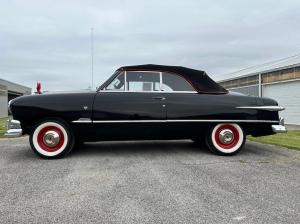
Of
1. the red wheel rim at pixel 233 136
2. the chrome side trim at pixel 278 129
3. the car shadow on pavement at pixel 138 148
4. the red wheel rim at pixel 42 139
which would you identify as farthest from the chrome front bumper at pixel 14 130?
the chrome side trim at pixel 278 129

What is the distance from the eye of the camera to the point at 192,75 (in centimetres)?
600

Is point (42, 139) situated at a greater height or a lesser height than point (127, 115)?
lesser

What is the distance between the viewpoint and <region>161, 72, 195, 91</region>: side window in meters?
5.84

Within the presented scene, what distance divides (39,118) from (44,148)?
51cm

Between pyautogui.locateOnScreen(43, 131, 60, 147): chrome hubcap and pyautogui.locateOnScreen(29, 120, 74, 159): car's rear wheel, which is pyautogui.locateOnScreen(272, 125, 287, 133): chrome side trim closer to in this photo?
pyautogui.locateOnScreen(29, 120, 74, 159): car's rear wheel

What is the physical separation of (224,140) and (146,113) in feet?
4.90

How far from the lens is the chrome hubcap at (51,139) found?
542 cm

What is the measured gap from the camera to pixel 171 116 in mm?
5652

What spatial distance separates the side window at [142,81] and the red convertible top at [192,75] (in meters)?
0.10

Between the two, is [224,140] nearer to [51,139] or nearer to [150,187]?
[150,187]

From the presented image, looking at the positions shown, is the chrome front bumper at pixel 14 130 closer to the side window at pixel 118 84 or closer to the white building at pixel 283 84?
the side window at pixel 118 84

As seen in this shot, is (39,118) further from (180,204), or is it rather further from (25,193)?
(180,204)

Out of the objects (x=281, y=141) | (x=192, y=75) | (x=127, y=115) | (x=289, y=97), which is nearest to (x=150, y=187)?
(x=127, y=115)

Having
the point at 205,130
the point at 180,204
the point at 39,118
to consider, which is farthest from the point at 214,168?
the point at 39,118
